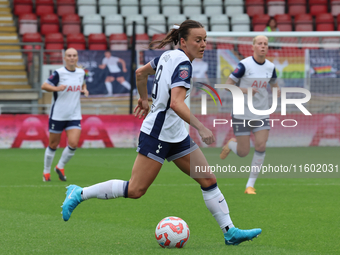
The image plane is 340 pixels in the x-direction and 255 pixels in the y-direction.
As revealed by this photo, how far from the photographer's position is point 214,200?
4578 millimetres

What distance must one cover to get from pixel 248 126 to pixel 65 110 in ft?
10.7

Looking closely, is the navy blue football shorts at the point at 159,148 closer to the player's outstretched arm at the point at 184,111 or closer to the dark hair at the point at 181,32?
the player's outstretched arm at the point at 184,111

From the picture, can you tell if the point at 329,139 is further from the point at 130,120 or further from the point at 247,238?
the point at 247,238

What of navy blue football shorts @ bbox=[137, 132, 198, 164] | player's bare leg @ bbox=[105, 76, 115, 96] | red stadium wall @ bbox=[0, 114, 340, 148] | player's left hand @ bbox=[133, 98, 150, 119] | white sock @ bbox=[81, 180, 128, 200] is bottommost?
red stadium wall @ bbox=[0, 114, 340, 148]

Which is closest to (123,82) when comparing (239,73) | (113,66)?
(113,66)

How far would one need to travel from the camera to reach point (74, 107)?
9.07m

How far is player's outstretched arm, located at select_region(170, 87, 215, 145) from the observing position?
403 cm

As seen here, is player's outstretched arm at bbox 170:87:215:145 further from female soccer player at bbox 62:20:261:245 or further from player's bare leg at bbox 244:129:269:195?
player's bare leg at bbox 244:129:269:195

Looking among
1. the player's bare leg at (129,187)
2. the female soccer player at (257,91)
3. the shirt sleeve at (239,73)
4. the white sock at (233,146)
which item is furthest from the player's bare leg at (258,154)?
the player's bare leg at (129,187)

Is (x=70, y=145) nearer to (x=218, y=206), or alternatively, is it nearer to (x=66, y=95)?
(x=66, y=95)

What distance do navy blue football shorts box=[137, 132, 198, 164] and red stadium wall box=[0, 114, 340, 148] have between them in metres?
9.77

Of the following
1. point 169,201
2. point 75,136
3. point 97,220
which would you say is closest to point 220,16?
point 75,136

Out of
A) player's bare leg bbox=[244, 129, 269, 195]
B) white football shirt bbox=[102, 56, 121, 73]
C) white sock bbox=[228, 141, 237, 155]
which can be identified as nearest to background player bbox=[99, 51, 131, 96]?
white football shirt bbox=[102, 56, 121, 73]

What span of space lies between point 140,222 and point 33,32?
15.2 m
